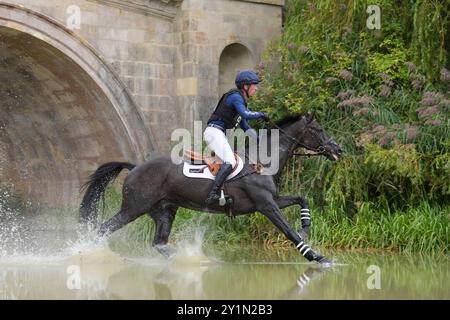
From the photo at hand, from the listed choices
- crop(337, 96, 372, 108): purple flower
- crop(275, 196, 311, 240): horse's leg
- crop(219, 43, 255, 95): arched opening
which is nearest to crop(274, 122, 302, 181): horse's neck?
crop(275, 196, 311, 240): horse's leg

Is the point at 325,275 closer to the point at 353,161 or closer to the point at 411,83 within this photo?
the point at 353,161

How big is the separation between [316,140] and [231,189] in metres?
1.16

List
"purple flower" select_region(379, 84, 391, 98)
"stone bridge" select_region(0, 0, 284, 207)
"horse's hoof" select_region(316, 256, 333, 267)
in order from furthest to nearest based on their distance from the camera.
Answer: "stone bridge" select_region(0, 0, 284, 207) < "purple flower" select_region(379, 84, 391, 98) < "horse's hoof" select_region(316, 256, 333, 267)

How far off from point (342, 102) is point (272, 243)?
7.90 feet

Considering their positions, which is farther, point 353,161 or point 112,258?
point 353,161

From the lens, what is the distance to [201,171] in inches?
468

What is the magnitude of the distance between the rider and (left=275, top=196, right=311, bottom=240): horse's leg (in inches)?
27.2

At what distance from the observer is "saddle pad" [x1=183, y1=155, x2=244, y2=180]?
1176 centimetres

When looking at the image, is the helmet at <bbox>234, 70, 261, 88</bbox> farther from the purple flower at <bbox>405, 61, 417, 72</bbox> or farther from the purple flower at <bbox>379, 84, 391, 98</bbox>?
the purple flower at <bbox>405, 61, 417, 72</bbox>

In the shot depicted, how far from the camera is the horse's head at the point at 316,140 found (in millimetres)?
11906

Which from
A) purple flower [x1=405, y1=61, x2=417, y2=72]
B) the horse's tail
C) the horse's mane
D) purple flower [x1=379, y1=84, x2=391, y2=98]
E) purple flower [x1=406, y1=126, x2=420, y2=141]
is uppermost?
purple flower [x1=405, y1=61, x2=417, y2=72]

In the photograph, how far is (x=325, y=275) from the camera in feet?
34.5
